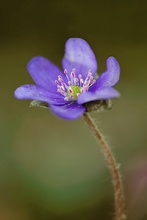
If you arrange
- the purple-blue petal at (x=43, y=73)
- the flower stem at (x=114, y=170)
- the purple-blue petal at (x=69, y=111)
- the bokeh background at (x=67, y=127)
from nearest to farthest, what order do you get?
the purple-blue petal at (x=69, y=111) < the flower stem at (x=114, y=170) < the purple-blue petal at (x=43, y=73) < the bokeh background at (x=67, y=127)

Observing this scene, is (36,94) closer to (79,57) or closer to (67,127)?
(79,57)

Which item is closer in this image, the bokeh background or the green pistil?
the green pistil

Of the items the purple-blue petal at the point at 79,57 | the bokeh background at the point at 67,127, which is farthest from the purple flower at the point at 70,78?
the bokeh background at the point at 67,127

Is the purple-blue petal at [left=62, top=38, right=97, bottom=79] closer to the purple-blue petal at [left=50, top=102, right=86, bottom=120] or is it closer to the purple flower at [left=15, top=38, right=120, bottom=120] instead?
the purple flower at [left=15, top=38, right=120, bottom=120]

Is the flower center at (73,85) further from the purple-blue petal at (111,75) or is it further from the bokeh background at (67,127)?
the bokeh background at (67,127)

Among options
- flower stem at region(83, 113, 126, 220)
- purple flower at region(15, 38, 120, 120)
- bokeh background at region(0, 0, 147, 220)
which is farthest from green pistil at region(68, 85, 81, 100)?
bokeh background at region(0, 0, 147, 220)

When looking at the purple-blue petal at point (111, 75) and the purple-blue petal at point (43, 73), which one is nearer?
the purple-blue petal at point (111, 75)

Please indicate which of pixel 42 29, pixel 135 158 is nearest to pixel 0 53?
pixel 42 29
